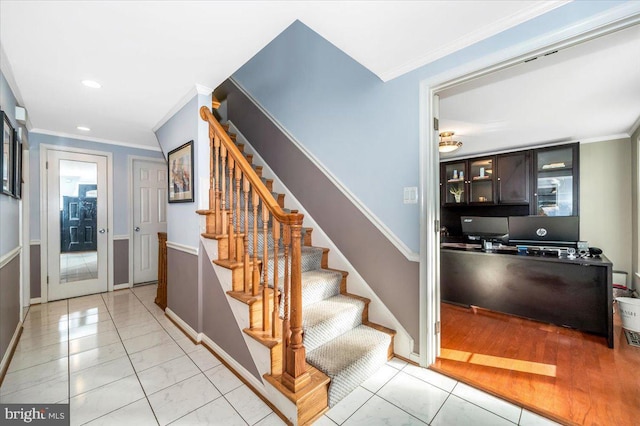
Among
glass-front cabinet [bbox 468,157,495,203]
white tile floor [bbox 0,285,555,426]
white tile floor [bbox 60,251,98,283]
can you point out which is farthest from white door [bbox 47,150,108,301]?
glass-front cabinet [bbox 468,157,495,203]

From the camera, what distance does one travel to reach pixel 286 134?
10.4ft

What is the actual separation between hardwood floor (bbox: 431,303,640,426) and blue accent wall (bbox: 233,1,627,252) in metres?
1.02

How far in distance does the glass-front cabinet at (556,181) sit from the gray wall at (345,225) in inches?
142

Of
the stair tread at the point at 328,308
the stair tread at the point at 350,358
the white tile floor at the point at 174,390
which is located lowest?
the white tile floor at the point at 174,390

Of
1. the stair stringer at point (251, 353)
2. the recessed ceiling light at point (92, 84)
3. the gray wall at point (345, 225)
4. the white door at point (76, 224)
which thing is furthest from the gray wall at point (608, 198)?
the white door at point (76, 224)

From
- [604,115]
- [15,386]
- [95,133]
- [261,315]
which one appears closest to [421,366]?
[261,315]

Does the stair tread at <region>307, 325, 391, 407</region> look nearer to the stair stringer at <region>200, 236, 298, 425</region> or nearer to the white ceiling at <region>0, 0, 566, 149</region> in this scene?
the stair stringer at <region>200, 236, 298, 425</region>

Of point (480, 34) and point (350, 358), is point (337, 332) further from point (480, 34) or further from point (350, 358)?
point (480, 34)

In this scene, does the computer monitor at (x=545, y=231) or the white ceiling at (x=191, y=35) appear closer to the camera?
the white ceiling at (x=191, y=35)

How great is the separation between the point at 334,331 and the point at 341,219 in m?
1.00

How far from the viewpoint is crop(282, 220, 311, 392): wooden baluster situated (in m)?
1.52

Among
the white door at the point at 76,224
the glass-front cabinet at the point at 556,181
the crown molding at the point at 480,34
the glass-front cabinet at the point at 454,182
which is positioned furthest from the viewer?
the glass-front cabinet at the point at 454,182

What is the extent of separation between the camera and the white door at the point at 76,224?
3.69 meters

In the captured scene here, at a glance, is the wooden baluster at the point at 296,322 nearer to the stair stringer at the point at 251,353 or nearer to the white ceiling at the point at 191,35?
the stair stringer at the point at 251,353
